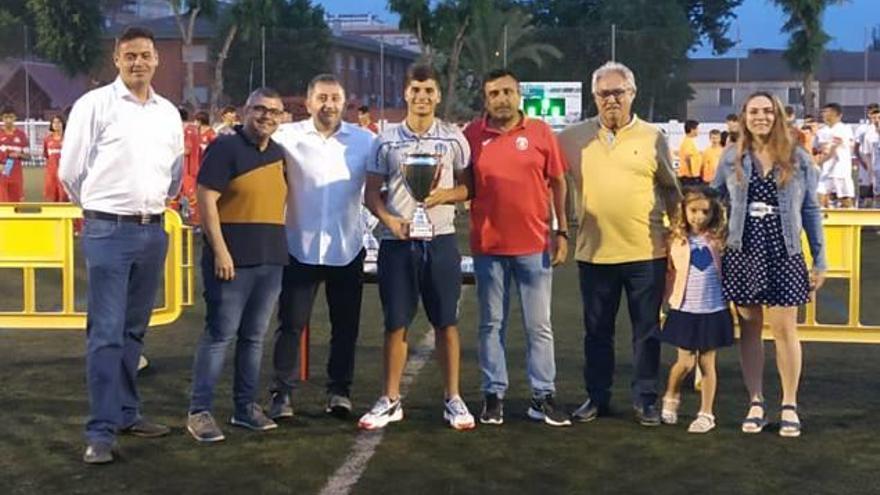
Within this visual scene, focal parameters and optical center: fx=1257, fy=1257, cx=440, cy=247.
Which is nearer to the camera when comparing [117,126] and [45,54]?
[117,126]

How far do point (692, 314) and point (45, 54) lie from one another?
168 ft

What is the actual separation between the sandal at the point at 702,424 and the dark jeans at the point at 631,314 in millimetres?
256

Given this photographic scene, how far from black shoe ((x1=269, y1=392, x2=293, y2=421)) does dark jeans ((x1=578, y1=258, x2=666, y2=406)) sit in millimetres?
1619

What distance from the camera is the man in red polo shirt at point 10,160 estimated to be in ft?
61.6

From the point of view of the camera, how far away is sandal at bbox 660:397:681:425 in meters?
6.63

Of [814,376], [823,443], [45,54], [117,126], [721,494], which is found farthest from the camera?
[45,54]

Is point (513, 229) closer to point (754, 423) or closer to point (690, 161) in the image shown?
point (754, 423)

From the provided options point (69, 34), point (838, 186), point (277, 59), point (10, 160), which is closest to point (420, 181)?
point (838, 186)

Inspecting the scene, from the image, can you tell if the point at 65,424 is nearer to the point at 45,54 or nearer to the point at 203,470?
the point at 203,470

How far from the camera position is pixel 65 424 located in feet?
21.7

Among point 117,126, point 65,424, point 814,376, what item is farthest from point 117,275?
point 814,376

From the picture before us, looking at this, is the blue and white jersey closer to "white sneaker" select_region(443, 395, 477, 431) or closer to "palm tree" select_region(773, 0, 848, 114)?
"white sneaker" select_region(443, 395, 477, 431)

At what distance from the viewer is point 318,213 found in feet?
21.3

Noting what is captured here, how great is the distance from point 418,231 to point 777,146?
1.82 metres
